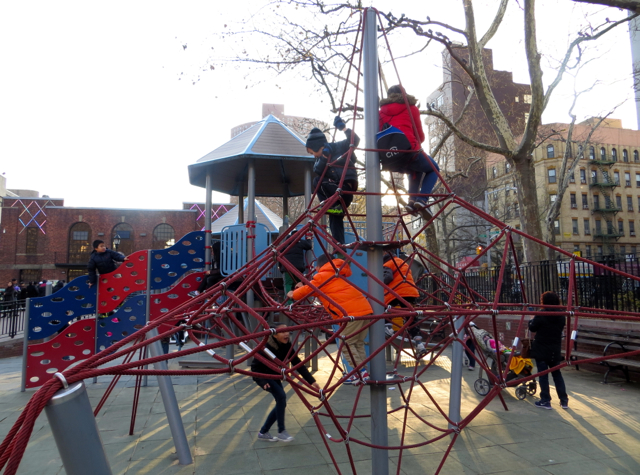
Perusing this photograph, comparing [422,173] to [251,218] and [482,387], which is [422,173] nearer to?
[482,387]

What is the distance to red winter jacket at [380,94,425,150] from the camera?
3682 mm

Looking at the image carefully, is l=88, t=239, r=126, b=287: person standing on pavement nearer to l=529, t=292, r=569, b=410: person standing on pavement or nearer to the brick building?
l=529, t=292, r=569, b=410: person standing on pavement

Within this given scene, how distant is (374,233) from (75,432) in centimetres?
238

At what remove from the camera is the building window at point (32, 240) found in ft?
121

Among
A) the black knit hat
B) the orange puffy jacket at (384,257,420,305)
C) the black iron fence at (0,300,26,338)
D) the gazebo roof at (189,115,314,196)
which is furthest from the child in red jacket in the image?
the black iron fence at (0,300,26,338)

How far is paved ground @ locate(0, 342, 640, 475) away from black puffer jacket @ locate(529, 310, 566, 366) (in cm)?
78

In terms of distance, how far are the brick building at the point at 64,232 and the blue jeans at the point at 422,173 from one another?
3506cm

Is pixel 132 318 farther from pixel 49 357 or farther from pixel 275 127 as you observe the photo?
pixel 275 127

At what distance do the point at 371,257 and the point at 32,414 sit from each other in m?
2.44

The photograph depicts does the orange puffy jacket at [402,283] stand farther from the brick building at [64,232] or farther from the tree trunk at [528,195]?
the brick building at [64,232]

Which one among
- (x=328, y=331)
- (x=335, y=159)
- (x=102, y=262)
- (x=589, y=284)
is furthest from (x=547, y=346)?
(x=102, y=262)

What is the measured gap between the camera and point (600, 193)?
43.8 m

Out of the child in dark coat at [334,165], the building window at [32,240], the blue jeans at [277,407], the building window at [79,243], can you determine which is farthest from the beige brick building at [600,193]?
the building window at [32,240]

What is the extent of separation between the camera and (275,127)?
34.3 feet
